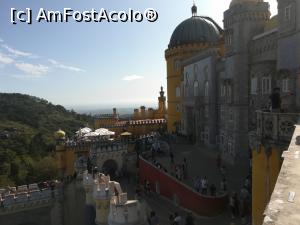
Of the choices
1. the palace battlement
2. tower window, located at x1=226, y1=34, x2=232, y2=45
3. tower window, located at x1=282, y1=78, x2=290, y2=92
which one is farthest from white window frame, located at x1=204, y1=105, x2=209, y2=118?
the palace battlement

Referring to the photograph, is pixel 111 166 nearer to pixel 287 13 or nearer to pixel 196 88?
pixel 196 88

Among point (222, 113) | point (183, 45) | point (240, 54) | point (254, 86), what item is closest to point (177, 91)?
point (183, 45)

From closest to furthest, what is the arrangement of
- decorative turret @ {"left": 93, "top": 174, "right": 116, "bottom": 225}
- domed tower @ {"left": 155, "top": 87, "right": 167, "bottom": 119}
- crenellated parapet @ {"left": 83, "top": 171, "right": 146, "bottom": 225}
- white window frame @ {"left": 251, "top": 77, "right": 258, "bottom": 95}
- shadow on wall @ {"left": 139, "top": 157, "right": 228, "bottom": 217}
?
crenellated parapet @ {"left": 83, "top": 171, "right": 146, "bottom": 225} → decorative turret @ {"left": 93, "top": 174, "right": 116, "bottom": 225} → shadow on wall @ {"left": 139, "top": 157, "right": 228, "bottom": 217} → white window frame @ {"left": 251, "top": 77, "right": 258, "bottom": 95} → domed tower @ {"left": 155, "top": 87, "right": 167, "bottom": 119}

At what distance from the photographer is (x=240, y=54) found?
20125mm

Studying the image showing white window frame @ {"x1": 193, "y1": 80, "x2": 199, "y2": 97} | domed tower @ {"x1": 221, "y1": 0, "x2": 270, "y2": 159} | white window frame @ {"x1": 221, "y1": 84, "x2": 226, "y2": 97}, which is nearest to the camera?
domed tower @ {"x1": 221, "y1": 0, "x2": 270, "y2": 159}

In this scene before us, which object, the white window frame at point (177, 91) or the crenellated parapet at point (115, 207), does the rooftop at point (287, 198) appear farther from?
the white window frame at point (177, 91)

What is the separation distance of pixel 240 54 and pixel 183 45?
13947 mm

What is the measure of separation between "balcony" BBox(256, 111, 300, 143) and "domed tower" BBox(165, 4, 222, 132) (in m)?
24.7

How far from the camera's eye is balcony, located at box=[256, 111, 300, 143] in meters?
7.96

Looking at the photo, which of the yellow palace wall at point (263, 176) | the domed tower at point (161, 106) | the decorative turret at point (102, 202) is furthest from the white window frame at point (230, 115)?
the domed tower at point (161, 106)

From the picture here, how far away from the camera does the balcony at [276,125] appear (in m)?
7.96

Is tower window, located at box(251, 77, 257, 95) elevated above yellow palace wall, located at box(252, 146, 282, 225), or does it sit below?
above

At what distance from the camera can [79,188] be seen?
2141cm

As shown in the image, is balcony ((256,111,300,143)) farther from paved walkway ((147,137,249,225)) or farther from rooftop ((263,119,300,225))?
paved walkway ((147,137,249,225))
